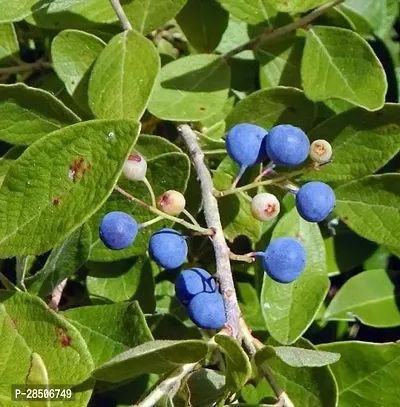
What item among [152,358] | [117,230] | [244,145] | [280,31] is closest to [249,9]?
[280,31]

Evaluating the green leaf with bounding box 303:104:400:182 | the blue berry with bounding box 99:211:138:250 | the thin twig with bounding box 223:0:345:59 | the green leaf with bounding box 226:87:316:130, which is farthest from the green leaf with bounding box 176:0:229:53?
the blue berry with bounding box 99:211:138:250

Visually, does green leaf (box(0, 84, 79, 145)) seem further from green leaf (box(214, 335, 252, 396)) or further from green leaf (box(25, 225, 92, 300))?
green leaf (box(214, 335, 252, 396))

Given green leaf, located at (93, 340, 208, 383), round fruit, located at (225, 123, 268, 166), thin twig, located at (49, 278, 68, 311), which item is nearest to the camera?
green leaf, located at (93, 340, 208, 383)

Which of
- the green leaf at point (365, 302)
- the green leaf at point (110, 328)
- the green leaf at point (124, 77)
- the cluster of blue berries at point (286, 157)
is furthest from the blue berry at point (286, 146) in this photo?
the green leaf at point (365, 302)

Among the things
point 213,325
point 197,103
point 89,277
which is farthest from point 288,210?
point 213,325

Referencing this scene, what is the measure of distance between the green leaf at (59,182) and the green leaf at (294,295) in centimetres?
50

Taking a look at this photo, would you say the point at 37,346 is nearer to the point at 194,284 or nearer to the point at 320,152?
the point at 194,284

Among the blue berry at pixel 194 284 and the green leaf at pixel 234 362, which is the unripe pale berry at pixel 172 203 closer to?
the blue berry at pixel 194 284

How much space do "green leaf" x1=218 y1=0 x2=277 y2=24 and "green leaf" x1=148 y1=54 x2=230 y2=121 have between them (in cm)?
11

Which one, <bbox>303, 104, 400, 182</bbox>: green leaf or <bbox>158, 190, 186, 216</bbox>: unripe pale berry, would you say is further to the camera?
<bbox>303, 104, 400, 182</bbox>: green leaf

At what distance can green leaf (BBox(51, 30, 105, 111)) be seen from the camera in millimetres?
1695

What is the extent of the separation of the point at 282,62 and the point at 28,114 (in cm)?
59

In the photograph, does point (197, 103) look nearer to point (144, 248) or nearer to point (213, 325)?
point (144, 248)

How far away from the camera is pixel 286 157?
4.66 ft
